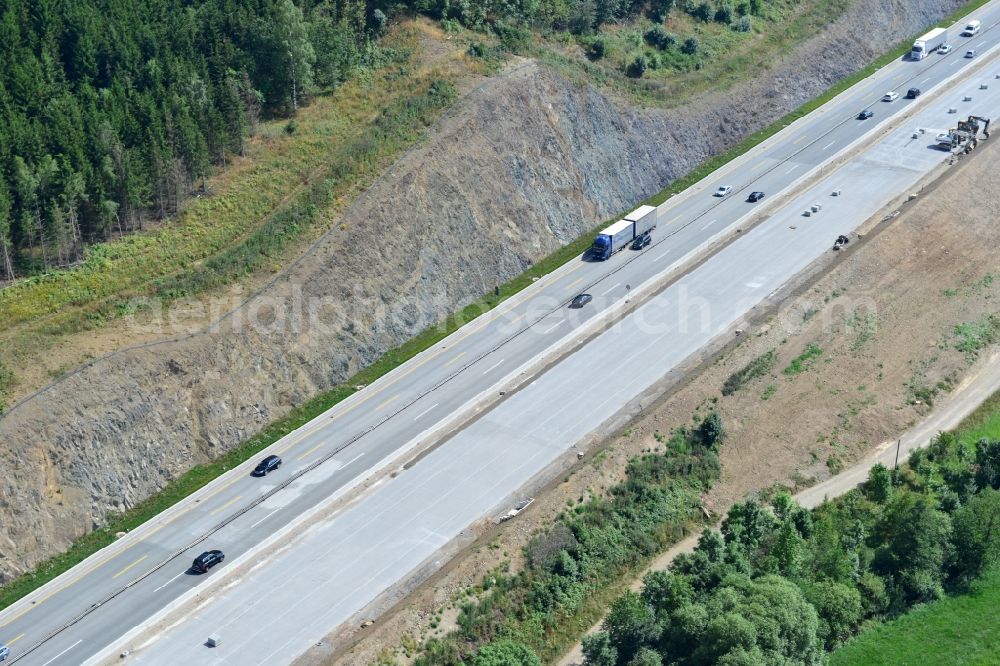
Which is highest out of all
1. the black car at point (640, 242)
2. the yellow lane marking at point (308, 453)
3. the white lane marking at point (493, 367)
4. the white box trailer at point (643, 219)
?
the white box trailer at point (643, 219)

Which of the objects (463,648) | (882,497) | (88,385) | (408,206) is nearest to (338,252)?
(408,206)

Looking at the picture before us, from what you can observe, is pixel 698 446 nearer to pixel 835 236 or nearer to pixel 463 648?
pixel 463 648

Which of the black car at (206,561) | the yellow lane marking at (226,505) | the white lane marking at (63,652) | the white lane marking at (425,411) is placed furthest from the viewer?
the white lane marking at (425,411)

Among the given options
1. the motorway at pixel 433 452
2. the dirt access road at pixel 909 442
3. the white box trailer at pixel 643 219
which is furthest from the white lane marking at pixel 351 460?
the white box trailer at pixel 643 219

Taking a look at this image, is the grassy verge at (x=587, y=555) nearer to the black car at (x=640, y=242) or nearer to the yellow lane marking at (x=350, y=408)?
the yellow lane marking at (x=350, y=408)

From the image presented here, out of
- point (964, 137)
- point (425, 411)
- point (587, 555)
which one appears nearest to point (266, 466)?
point (425, 411)

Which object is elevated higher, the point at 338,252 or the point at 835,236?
the point at 338,252
